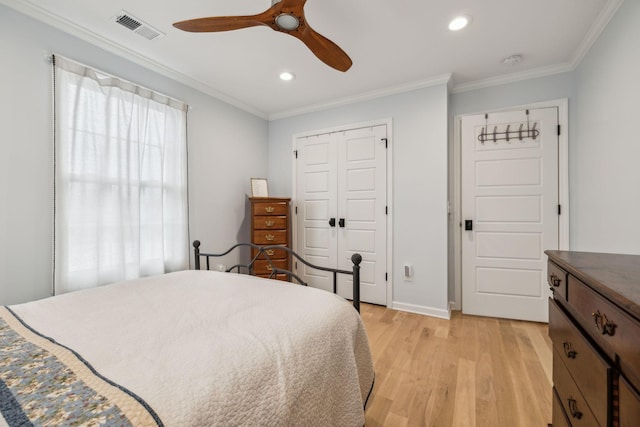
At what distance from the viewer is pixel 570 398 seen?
995 millimetres

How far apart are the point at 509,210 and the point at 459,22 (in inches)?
72.4

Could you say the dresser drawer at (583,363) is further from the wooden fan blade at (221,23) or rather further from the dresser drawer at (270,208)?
the dresser drawer at (270,208)

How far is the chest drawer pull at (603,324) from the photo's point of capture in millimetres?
674

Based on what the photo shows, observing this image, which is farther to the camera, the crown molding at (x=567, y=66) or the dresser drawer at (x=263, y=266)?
the dresser drawer at (x=263, y=266)

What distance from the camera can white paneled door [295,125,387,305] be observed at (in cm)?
315

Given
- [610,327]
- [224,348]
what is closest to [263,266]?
[224,348]

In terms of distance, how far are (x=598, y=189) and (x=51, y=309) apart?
3.58 meters

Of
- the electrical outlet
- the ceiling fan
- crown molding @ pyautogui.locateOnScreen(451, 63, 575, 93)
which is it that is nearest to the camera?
the ceiling fan

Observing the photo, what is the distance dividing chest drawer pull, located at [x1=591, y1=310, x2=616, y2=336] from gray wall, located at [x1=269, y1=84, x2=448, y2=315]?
81.8 inches

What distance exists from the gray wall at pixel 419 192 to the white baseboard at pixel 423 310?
10mm

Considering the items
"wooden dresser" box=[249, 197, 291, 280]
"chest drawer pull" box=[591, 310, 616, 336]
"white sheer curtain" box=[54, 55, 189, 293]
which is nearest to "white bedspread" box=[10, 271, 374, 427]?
"white sheer curtain" box=[54, 55, 189, 293]

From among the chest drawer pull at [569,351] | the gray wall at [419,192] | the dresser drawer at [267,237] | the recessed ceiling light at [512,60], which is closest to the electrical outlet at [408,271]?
the gray wall at [419,192]

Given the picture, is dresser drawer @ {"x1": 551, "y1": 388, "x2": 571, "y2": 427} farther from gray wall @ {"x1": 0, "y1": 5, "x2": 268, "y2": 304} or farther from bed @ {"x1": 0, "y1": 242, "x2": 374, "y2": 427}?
gray wall @ {"x1": 0, "y1": 5, "x2": 268, "y2": 304}

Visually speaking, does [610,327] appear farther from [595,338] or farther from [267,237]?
[267,237]
